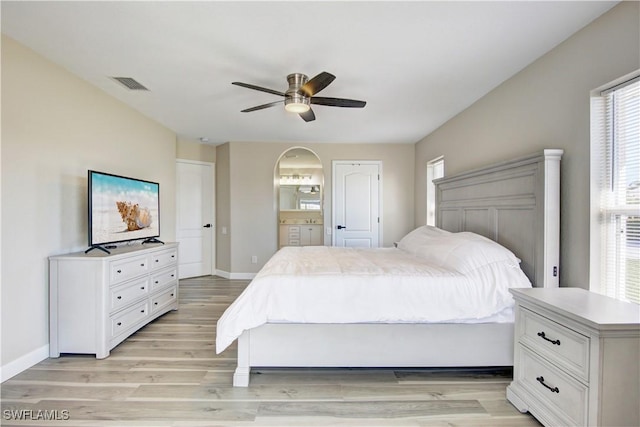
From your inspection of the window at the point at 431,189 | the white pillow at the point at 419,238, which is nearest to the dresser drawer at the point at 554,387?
the white pillow at the point at 419,238

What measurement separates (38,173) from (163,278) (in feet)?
5.00

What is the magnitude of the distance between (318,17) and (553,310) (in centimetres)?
214

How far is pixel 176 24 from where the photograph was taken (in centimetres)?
189

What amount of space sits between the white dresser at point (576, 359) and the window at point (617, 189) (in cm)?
19

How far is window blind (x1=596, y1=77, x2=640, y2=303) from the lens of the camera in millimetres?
1657

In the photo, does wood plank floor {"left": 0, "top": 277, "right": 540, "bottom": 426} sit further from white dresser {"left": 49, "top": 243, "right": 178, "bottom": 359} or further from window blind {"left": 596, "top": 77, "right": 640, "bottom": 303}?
window blind {"left": 596, "top": 77, "right": 640, "bottom": 303}

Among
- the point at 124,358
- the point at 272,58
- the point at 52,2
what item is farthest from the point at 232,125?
the point at 124,358

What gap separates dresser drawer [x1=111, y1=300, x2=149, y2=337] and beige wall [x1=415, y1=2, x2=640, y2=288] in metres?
3.59

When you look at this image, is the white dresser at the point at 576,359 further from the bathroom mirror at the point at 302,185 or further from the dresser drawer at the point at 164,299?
the bathroom mirror at the point at 302,185

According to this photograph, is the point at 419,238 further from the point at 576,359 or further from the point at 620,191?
the point at 576,359

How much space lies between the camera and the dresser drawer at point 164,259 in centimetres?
313

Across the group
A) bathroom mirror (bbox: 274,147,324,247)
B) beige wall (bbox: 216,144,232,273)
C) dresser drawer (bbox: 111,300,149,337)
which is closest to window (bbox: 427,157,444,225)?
bathroom mirror (bbox: 274,147,324,247)

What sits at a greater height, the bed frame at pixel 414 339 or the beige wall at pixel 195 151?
the beige wall at pixel 195 151

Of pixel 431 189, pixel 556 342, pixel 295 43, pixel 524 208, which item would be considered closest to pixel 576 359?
pixel 556 342
